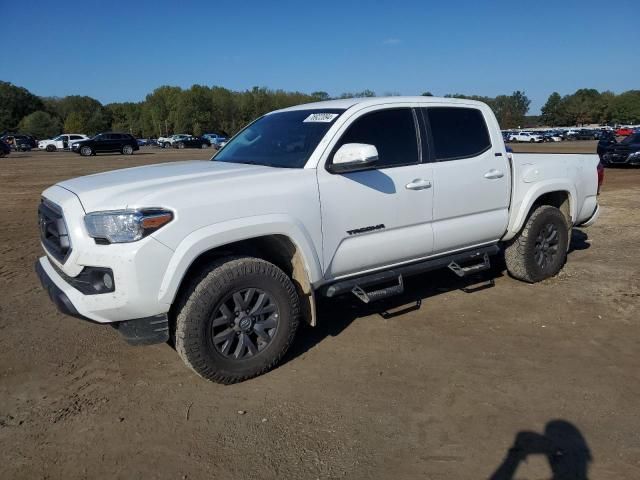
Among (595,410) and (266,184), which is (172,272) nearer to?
(266,184)

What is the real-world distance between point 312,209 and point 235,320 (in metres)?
0.97

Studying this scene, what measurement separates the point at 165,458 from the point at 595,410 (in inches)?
104

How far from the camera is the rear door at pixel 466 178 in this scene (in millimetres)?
4832

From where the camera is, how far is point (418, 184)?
457 centimetres

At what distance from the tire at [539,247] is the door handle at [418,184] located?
1.70 m

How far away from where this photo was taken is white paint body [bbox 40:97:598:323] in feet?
11.1

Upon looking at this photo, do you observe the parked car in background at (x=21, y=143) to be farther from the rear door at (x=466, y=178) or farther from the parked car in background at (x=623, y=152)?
the rear door at (x=466, y=178)

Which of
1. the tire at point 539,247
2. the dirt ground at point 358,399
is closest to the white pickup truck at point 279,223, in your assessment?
the tire at point 539,247

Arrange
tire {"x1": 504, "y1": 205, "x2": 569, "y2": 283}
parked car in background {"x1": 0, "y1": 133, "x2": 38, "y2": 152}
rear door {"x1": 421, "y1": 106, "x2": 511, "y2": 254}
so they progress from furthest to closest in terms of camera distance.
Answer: parked car in background {"x1": 0, "y1": 133, "x2": 38, "y2": 152}
tire {"x1": 504, "y1": 205, "x2": 569, "y2": 283}
rear door {"x1": 421, "y1": 106, "x2": 511, "y2": 254}

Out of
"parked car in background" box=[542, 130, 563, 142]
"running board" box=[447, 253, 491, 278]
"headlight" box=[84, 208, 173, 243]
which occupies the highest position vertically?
"headlight" box=[84, 208, 173, 243]

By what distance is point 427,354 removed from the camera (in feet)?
14.1

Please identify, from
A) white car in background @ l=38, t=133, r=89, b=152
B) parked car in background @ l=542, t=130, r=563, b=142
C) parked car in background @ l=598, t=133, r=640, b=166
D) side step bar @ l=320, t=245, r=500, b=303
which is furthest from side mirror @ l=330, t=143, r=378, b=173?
parked car in background @ l=542, t=130, r=563, b=142

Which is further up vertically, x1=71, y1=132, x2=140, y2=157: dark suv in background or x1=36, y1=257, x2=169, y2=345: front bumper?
x1=71, y1=132, x2=140, y2=157: dark suv in background

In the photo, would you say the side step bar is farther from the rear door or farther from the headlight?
the headlight
